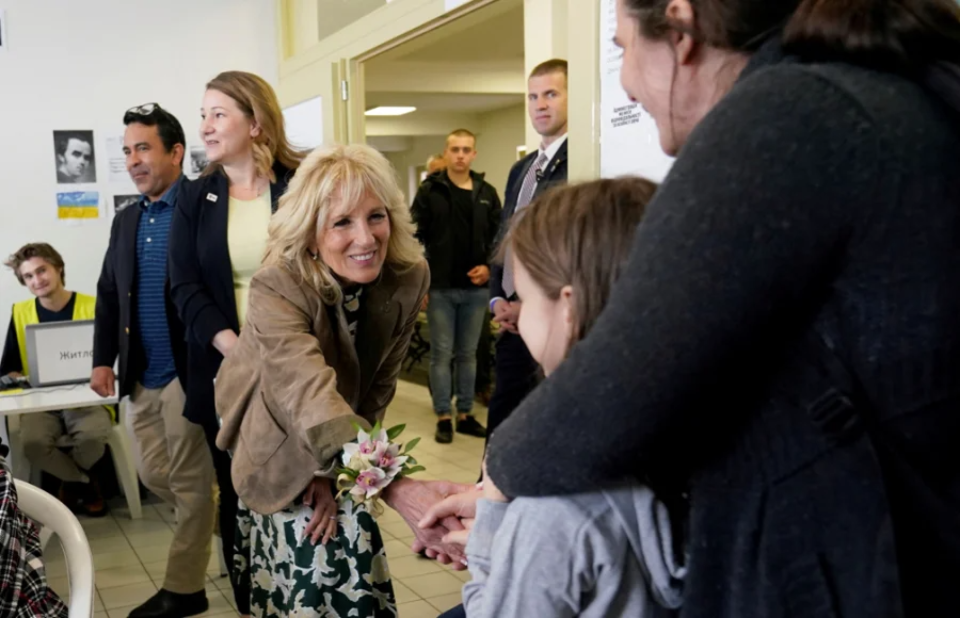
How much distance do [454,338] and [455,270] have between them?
432mm

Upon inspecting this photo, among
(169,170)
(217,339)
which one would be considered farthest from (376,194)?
(169,170)

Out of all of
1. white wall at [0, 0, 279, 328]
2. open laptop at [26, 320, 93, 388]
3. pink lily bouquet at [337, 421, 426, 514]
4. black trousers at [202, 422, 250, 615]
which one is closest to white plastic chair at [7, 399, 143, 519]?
open laptop at [26, 320, 93, 388]

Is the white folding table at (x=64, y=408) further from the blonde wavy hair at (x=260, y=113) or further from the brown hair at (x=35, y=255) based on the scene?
the blonde wavy hair at (x=260, y=113)

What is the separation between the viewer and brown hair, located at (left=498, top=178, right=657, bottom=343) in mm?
901

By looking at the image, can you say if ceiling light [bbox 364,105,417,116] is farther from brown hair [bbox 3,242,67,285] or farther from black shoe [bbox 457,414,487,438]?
brown hair [bbox 3,242,67,285]

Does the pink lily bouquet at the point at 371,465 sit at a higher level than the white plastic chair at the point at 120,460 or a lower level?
higher

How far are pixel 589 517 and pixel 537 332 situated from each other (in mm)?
204

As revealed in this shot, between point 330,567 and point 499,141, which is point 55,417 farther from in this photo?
point 499,141

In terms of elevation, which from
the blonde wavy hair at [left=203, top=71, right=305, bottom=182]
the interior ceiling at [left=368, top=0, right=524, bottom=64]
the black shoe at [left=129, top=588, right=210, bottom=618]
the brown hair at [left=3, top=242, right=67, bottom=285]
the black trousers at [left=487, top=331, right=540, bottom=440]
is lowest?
the black shoe at [left=129, top=588, right=210, bottom=618]

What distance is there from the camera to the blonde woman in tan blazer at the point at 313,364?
1.66 m

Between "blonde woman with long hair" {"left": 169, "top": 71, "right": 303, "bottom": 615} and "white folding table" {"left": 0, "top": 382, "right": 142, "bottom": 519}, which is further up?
"blonde woman with long hair" {"left": 169, "top": 71, "right": 303, "bottom": 615}

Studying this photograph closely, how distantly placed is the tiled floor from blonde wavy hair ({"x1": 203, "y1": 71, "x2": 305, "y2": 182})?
1.49 meters

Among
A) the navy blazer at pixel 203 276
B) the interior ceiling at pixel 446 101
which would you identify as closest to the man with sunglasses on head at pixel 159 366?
the navy blazer at pixel 203 276

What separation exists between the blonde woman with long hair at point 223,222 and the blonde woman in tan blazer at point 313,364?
727 mm
